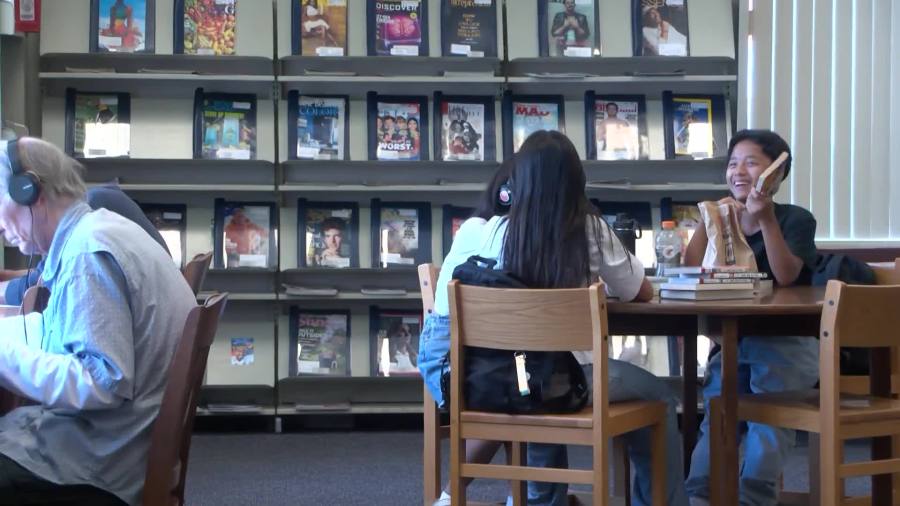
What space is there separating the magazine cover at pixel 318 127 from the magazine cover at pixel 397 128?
14cm

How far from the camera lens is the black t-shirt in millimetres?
3111

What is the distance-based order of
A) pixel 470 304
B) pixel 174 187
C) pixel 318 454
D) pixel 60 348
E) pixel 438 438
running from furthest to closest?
1. pixel 174 187
2. pixel 318 454
3. pixel 438 438
4. pixel 470 304
5. pixel 60 348

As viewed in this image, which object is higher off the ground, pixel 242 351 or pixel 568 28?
pixel 568 28

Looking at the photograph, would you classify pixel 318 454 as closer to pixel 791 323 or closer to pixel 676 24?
pixel 791 323

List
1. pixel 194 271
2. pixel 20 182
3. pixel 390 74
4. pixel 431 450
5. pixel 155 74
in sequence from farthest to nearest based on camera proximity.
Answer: pixel 390 74 → pixel 155 74 → pixel 194 271 → pixel 431 450 → pixel 20 182

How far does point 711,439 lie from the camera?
2520 millimetres

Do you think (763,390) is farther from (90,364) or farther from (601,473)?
(90,364)

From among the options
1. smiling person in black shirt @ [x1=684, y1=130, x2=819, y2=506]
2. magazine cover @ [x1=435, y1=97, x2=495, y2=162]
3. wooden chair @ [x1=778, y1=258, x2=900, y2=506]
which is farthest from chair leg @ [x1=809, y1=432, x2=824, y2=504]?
magazine cover @ [x1=435, y1=97, x2=495, y2=162]

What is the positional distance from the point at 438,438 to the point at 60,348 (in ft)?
4.26

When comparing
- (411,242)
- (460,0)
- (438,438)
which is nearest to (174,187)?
(411,242)

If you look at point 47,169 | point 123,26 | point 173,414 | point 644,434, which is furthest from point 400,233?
point 173,414

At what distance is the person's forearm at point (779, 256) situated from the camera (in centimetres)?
299

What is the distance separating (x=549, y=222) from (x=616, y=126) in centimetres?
260

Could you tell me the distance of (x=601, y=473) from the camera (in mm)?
2201
